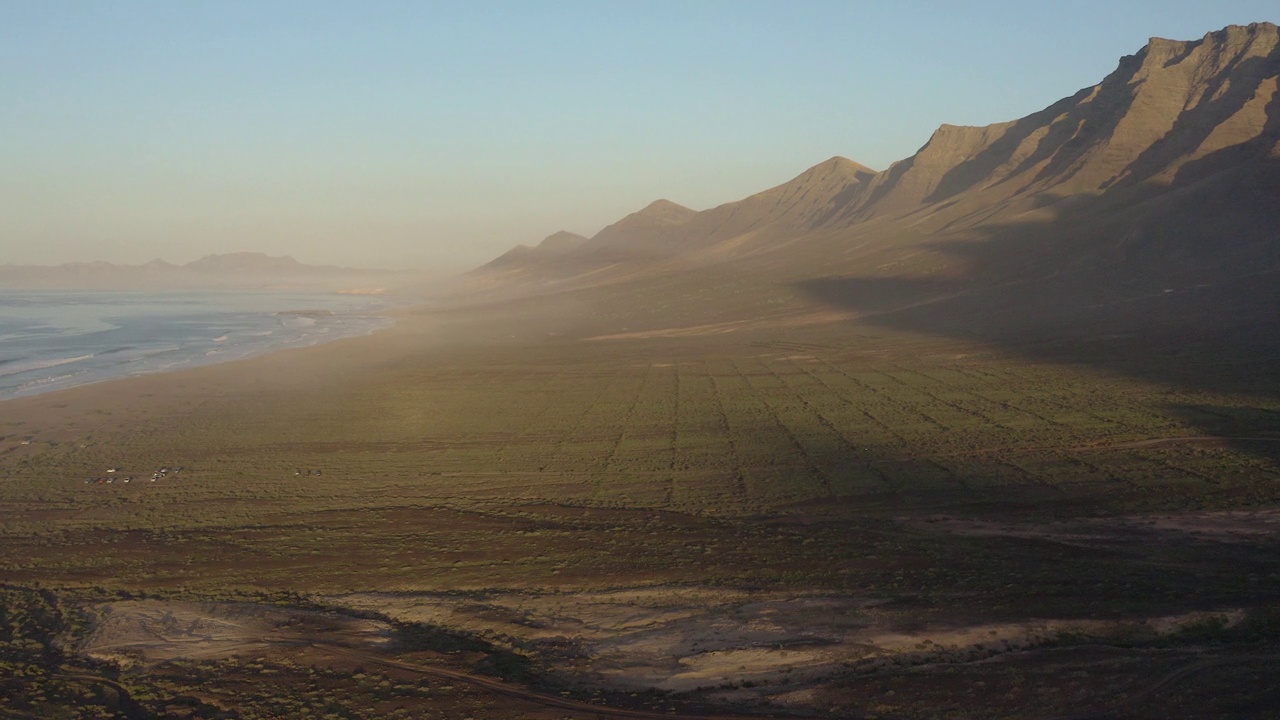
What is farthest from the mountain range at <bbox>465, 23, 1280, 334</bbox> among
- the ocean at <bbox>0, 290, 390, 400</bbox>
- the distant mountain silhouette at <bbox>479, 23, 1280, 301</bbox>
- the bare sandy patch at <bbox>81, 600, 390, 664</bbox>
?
the bare sandy patch at <bbox>81, 600, 390, 664</bbox>

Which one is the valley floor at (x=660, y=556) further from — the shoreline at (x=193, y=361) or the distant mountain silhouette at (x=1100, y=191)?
the distant mountain silhouette at (x=1100, y=191)

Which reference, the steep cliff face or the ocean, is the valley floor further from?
the steep cliff face

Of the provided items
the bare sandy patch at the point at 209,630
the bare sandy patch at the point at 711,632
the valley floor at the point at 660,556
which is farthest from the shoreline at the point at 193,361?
the bare sandy patch at the point at 711,632

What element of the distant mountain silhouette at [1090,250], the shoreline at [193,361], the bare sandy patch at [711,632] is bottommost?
the bare sandy patch at [711,632]

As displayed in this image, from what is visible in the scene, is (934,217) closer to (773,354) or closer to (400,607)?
(773,354)

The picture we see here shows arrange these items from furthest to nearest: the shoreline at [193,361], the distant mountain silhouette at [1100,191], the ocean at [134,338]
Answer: the distant mountain silhouette at [1100,191] → the ocean at [134,338] → the shoreline at [193,361]

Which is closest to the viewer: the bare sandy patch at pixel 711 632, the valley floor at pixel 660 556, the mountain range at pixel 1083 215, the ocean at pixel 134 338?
the valley floor at pixel 660 556

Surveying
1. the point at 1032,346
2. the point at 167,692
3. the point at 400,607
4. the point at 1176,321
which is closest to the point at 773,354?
the point at 1032,346

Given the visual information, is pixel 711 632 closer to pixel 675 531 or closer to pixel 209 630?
pixel 675 531

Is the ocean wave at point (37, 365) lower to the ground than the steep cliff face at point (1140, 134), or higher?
lower
